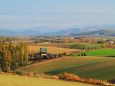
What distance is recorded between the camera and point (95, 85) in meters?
18.5

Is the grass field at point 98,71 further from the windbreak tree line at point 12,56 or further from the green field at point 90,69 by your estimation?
the windbreak tree line at point 12,56

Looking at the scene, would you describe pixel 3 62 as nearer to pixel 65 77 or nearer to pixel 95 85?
pixel 65 77

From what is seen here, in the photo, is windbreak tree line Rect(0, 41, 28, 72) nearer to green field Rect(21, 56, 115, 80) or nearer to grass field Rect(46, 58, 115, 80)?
green field Rect(21, 56, 115, 80)

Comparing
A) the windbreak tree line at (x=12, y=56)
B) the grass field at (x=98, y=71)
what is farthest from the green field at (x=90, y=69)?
the windbreak tree line at (x=12, y=56)

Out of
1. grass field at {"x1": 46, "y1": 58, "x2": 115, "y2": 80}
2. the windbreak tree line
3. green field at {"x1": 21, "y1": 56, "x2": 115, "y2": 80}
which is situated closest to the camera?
grass field at {"x1": 46, "y1": 58, "x2": 115, "y2": 80}

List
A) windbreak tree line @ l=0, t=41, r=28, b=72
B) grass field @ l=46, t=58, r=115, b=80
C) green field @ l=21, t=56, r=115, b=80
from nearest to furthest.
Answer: grass field @ l=46, t=58, r=115, b=80
green field @ l=21, t=56, r=115, b=80
windbreak tree line @ l=0, t=41, r=28, b=72

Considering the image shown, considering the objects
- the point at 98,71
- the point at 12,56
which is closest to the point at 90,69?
the point at 98,71

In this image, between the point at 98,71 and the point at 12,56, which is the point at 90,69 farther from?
the point at 12,56

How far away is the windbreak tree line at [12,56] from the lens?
50.3 m

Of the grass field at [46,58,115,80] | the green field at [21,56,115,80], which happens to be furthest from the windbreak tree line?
the grass field at [46,58,115,80]

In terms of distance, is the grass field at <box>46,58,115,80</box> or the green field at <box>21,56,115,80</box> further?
the green field at <box>21,56,115,80</box>

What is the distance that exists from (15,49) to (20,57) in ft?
7.40

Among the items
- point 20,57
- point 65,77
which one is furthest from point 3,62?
point 65,77

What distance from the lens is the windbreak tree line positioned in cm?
5028
